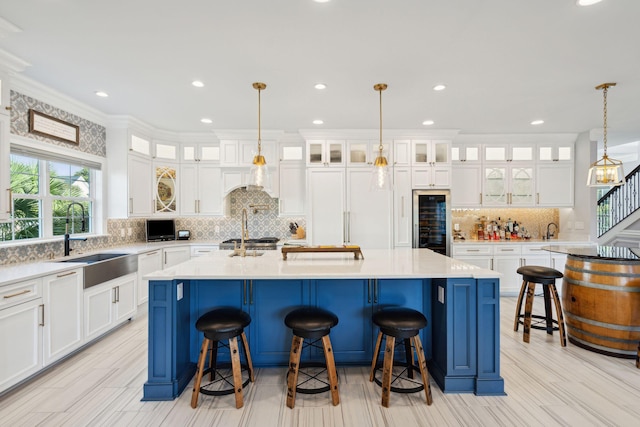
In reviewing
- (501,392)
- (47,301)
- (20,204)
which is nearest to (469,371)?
(501,392)

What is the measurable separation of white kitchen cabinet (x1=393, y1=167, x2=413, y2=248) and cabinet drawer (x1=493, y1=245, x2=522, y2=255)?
1.38 metres

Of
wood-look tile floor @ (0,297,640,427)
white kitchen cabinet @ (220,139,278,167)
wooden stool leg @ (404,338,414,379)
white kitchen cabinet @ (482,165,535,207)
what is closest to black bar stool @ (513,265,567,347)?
wood-look tile floor @ (0,297,640,427)

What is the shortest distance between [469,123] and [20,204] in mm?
5571

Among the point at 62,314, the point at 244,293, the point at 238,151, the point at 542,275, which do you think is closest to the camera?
the point at 244,293

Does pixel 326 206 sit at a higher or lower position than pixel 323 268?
higher

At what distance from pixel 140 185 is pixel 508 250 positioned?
18.6 feet

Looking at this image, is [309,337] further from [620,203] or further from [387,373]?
[620,203]

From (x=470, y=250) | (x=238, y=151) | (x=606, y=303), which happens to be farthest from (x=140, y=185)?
(x=606, y=303)

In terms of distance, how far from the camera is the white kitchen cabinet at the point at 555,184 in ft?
16.7

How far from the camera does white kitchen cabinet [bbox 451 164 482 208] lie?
5.13m

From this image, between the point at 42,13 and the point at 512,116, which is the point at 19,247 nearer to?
the point at 42,13

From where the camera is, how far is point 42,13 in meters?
2.07

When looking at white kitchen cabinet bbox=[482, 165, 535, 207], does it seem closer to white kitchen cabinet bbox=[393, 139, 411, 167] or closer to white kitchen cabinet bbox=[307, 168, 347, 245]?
white kitchen cabinet bbox=[393, 139, 411, 167]

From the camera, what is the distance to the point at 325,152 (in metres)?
4.85
